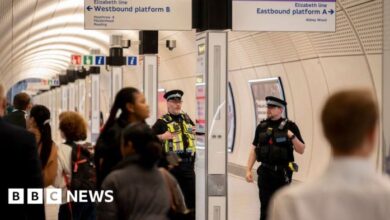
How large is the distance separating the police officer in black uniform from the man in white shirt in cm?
662

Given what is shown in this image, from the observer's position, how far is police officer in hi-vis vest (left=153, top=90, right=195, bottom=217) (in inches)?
414

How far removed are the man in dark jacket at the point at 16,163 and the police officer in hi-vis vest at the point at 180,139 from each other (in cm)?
556

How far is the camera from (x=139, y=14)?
10.1 meters

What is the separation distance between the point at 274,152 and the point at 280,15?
5.00ft

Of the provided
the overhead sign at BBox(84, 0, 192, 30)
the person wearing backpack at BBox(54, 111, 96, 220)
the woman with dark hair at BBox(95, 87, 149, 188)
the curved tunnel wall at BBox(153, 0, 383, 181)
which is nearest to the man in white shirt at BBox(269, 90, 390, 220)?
the woman with dark hair at BBox(95, 87, 149, 188)

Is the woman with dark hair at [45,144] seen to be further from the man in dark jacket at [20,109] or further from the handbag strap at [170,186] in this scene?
the handbag strap at [170,186]

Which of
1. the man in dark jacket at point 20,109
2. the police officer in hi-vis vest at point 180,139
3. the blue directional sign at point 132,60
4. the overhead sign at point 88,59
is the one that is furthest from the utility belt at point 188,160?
the overhead sign at point 88,59

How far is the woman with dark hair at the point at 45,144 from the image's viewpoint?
23.1 ft

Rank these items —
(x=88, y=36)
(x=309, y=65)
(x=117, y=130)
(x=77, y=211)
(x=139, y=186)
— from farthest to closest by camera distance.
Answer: (x=88, y=36) < (x=309, y=65) < (x=77, y=211) < (x=117, y=130) < (x=139, y=186)

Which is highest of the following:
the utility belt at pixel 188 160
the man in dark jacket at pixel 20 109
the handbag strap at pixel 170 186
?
the man in dark jacket at pixel 20 109

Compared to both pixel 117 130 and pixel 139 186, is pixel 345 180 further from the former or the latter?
pixel 117 130

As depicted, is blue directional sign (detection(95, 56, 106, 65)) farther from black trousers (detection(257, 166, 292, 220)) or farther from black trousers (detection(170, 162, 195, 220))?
black trousers (detection(257, 166, 292, 220))

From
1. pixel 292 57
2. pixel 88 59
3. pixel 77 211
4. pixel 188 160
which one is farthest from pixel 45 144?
pixel 88 59

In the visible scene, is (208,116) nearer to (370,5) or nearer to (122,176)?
(370,5)
